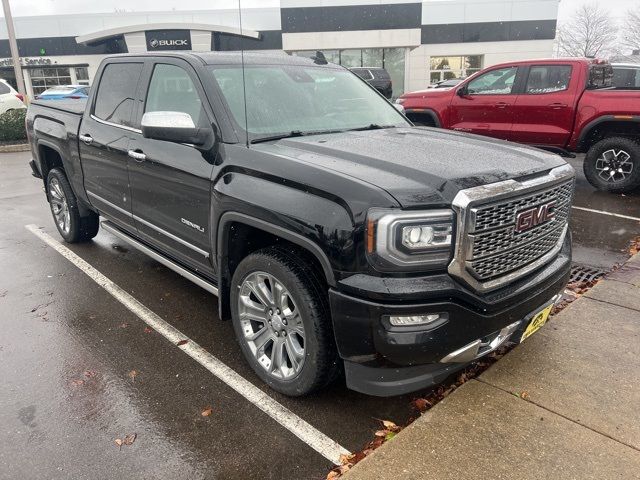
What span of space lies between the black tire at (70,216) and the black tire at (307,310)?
343cm

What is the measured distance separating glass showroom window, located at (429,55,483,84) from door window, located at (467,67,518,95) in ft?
91.8

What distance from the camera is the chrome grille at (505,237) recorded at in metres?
2.44

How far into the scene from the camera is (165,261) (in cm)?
407

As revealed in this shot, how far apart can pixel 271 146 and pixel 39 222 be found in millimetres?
5263

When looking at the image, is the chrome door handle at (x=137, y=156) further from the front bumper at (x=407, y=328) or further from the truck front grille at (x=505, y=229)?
the truck front grille at (x=505, y=229)

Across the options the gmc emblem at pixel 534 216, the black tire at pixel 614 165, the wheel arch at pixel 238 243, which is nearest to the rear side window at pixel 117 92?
the wheel arch at pixel 238 243

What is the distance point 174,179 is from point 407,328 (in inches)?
78.8

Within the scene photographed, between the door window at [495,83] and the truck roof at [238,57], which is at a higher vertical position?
the truck roof at [238,57]

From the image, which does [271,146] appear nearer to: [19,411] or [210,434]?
[210,434]

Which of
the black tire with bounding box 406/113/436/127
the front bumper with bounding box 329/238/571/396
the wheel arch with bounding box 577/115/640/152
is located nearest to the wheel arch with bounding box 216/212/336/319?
the front bumper with bounding box 329/238/571/396

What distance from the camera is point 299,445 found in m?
2.71

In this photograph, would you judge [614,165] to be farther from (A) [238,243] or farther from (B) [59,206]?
(B) [59,206]

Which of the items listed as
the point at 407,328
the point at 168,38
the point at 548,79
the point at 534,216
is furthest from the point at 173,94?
the point at 168,38

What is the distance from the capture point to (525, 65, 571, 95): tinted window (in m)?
8.07
